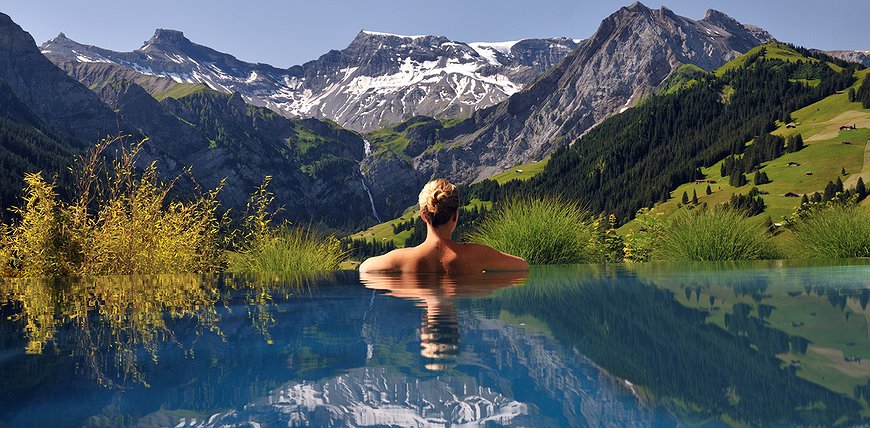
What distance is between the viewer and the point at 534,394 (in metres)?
2.59

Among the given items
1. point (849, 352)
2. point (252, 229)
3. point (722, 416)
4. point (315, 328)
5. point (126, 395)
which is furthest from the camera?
point (252, 229)

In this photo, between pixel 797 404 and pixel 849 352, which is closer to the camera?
pixel 797 404

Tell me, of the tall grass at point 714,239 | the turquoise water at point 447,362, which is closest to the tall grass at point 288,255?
the turquoise water at point 447,362

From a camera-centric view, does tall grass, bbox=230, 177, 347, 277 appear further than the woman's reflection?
Yes

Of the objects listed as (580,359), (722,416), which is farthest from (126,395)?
(722,416)

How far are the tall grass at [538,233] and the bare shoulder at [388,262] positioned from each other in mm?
5907

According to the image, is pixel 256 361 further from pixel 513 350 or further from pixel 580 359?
pixel 580 359

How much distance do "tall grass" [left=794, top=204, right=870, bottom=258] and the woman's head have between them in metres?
13.8

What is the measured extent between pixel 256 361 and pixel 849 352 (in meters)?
3.01

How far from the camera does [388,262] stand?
851cm

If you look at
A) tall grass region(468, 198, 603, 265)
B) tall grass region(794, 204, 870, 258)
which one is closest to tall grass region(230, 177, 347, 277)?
tall grass region(468, 198, 603, 265)

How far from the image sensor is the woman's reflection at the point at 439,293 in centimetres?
335

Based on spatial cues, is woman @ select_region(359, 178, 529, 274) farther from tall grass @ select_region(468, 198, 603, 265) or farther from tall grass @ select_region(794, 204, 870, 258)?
tall grass @ select_region(794, 204, 870, 258)

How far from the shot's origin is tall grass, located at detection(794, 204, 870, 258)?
16.3 meters
